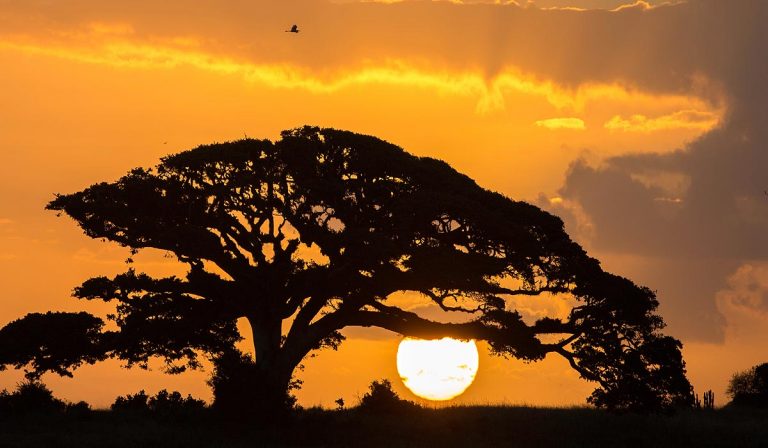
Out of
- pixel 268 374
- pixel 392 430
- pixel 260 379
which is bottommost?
pixel 392 430

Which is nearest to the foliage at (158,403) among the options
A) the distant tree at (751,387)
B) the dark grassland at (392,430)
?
the dark grassland at (392,430)

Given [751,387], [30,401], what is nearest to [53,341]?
[30,401]

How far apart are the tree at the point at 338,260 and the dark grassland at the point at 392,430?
2415 mm

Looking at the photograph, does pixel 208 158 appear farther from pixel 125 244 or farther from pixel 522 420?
pixel 522 420

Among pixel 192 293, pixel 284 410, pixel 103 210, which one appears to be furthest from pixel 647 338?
pixel 103 210

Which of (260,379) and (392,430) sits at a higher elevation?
(260,379)

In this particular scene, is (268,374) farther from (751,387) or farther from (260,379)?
(751,387)

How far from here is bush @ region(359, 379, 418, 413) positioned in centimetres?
5856

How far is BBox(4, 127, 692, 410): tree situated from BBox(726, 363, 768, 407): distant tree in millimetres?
24430

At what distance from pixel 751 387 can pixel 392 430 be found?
3566 cm

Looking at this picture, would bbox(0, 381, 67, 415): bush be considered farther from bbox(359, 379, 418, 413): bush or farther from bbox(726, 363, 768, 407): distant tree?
bbox(726, 363, 768, 407): distant tree

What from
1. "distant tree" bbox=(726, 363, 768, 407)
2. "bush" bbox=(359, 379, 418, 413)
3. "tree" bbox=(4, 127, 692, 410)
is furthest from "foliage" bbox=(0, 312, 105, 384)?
"distant tree" bbox=(726, 363, 768, 407)

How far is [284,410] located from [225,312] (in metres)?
5.38

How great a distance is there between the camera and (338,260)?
52.8 meters
